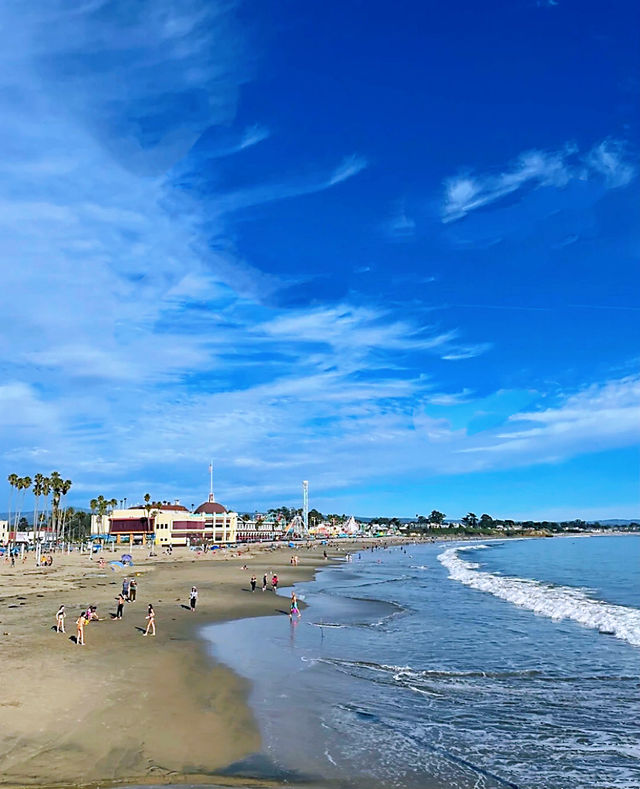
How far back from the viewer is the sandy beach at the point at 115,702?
1345cm

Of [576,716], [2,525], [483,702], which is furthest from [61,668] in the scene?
[2,525]

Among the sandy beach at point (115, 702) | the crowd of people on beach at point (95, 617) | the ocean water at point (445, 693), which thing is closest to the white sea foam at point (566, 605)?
the ocean water at point (445, 693)

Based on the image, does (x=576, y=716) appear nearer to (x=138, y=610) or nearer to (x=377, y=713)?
(x=377, y=713)

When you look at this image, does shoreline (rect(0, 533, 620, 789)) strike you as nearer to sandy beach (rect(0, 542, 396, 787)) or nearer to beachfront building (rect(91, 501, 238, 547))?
sandy beach (rect(0, 542, 396, 787))

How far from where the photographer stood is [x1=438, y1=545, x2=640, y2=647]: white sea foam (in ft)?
112

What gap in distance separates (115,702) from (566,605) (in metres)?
34.1

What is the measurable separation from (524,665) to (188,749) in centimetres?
1536

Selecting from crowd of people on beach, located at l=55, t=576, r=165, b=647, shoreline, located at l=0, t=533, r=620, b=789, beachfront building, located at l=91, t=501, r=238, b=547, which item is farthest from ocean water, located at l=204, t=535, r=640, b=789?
beachfront building, located at l=91, t=501, r=238, b=547

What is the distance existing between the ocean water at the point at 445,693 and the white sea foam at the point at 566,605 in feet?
0.76

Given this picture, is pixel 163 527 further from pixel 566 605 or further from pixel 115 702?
pixel 115 702

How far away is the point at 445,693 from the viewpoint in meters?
20.4

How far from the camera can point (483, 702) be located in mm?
19453

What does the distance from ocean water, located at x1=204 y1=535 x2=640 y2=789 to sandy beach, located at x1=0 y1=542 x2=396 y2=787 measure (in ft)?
3.75

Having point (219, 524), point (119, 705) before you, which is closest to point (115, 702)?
point (119, 705)
